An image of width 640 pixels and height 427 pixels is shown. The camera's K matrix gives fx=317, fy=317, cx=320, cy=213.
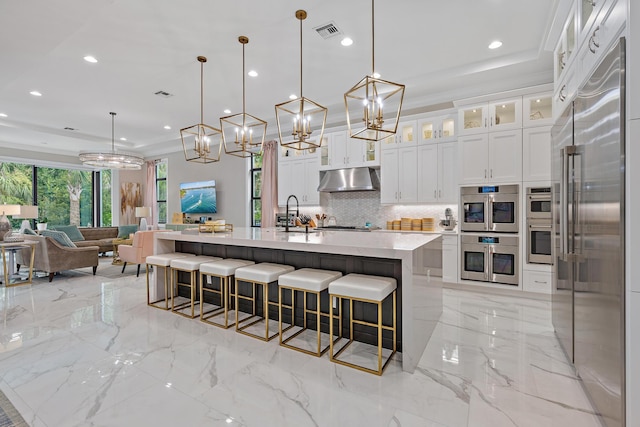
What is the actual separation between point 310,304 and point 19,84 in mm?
5688

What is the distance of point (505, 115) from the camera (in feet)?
14.9

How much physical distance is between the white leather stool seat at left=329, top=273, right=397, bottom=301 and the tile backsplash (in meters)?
3.24

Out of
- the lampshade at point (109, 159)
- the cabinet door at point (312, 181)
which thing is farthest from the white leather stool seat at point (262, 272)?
the lampshade at point (109, 159)

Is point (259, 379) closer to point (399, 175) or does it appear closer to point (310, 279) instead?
point (310, 279)

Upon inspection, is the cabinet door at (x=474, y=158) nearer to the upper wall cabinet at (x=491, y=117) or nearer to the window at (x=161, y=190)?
the upper wall cabinet at (x=491, y=117)

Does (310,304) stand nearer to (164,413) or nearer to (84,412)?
(164,413)

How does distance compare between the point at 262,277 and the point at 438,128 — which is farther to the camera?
the point at 438,128

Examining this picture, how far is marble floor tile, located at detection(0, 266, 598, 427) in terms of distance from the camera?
6.16 feet

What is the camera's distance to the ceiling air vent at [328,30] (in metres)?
3.35

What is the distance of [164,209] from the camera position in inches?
381

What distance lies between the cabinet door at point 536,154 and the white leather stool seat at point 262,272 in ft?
11.5

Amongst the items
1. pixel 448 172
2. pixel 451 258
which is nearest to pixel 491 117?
pixel 448 172

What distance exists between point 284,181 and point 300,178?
42 cm
